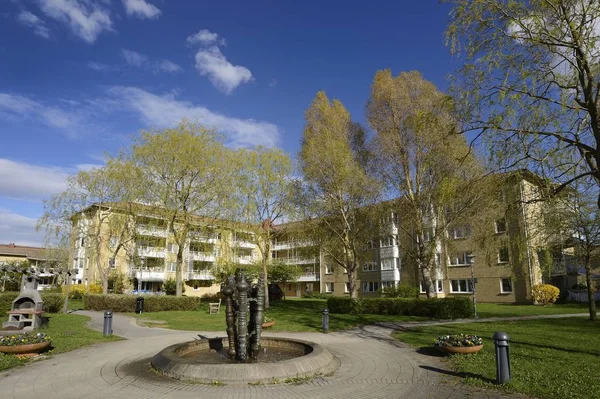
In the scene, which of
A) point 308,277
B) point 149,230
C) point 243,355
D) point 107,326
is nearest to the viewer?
point 243,355

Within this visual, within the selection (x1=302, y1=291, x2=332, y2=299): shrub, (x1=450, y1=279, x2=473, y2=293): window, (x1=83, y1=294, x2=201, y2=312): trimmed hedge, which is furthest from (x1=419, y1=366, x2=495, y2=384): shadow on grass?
(x1=302, y1=291, x2=332, y2=299): shrub

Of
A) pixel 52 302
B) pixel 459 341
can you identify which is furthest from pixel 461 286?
pixel 52 302

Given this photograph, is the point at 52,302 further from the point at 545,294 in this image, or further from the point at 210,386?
the point at 545,294

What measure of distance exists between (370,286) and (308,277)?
12836 mm

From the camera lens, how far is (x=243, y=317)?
9703 millimetres

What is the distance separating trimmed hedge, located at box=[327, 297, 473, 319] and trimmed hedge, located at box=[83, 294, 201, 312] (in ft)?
38.1

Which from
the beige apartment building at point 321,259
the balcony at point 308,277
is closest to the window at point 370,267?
the beige apartment building at point 321,259

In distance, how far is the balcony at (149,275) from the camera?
4988 centimetres

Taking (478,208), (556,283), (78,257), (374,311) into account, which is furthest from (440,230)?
(78,257)

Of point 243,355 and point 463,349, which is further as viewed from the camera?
point 463,349

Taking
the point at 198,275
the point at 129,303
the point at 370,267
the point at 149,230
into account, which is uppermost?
the point at 149,230

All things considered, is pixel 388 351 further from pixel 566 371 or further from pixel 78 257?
pixel 78 257

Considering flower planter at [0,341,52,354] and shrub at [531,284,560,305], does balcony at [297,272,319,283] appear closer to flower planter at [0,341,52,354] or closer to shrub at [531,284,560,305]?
shrub at [531,284,560,305]

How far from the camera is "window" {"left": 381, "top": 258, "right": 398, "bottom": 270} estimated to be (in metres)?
45.6
